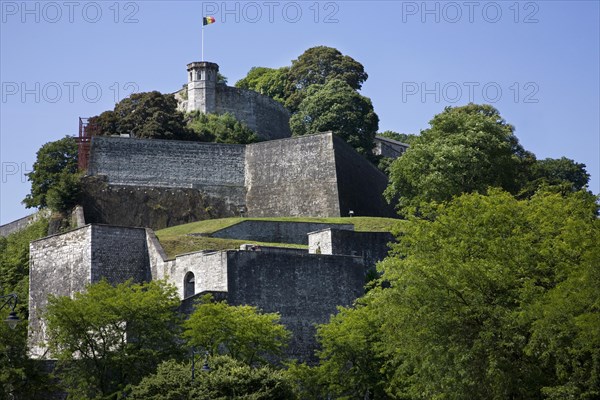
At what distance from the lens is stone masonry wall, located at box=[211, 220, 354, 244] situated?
70.5 meters

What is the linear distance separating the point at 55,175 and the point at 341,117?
20.5 metres

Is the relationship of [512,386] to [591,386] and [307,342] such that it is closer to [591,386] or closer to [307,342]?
[591,386]

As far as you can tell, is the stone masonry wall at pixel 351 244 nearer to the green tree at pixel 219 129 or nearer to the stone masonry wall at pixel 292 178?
the stone masonry wall at pixel 292 178

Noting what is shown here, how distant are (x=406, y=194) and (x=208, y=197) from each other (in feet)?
39.8

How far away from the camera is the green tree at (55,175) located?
245ft

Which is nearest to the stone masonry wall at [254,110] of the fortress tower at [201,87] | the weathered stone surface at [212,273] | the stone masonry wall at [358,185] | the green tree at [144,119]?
the fortress tower at [201,87]

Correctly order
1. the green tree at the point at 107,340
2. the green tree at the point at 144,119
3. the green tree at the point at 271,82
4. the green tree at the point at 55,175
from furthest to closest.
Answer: the green tree at the point at 271,82 < the green tree at the point at 144,119 < the green tree at the point at 55,175 < the green tree at the point at 107,340

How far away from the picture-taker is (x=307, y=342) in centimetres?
5928

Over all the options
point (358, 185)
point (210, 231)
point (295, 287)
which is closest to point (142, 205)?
point (210, 231)

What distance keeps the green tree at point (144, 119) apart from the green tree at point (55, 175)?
328 cm

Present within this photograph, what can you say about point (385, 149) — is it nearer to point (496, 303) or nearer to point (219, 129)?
point (219, 129)

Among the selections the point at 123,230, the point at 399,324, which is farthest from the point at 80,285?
the point at 399,324

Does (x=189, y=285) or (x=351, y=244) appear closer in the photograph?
(x=189, y=285)

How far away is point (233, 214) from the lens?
261 feet
